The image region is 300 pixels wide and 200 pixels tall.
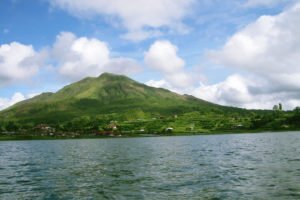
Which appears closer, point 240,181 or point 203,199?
point 203,199

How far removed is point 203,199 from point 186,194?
2.89 metres

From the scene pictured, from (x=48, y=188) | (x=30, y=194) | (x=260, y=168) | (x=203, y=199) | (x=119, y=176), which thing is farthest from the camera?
(x=260, y=168)

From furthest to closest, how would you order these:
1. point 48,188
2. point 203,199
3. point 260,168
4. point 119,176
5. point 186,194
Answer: point 260,168 < point 119,176 < point 48,188 < point 186,194 < point 203,199

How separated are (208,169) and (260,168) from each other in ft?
24.6

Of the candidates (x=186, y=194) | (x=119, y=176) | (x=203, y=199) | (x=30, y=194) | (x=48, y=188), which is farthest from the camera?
(x=119, y=176)

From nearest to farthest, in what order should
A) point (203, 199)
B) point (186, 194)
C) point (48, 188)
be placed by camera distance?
point (203, 199)
point (186, 194)
point (48, 188)

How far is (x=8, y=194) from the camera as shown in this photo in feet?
129

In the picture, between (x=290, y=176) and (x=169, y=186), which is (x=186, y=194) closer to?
(x=169, y=186)

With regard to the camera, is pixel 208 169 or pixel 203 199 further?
pixel 208 169

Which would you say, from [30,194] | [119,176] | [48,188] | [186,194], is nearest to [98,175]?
[119,176]

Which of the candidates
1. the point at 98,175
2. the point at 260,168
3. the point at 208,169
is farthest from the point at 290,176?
the point at 98,175

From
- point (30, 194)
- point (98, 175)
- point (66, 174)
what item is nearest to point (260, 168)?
point (98, 175)

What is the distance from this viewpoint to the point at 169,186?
40.7 m

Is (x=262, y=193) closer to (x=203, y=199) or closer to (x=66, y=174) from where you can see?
(x=203, y=199)
